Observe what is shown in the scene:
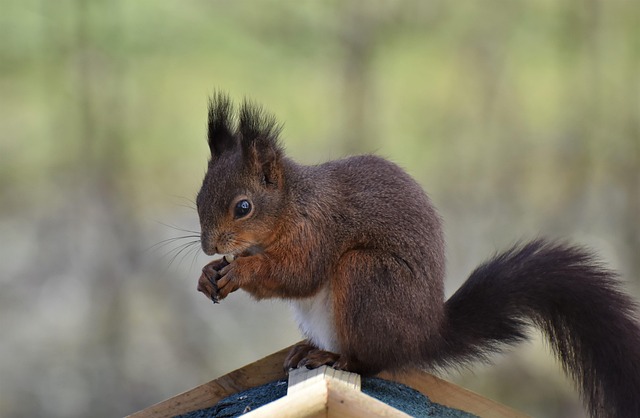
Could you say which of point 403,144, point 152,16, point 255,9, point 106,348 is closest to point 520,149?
point 403,144

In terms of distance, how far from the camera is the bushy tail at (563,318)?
1.73 meters

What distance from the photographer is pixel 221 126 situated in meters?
1.75

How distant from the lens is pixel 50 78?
12.2 feet

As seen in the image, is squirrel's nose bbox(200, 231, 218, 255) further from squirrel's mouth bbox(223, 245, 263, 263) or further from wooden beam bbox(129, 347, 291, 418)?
wooden beam bbox(129, 347, 291, 418)

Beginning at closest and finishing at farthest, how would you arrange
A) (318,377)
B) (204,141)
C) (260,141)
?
1. (318,377)
2. (260,141)
3. (204,141)

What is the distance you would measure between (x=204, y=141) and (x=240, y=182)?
2.05 m

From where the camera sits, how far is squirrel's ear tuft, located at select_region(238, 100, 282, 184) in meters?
1.68

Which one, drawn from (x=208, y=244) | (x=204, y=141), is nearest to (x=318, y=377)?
(x=208, y=244)

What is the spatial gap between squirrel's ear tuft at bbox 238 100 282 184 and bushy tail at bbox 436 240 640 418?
17.1 inches

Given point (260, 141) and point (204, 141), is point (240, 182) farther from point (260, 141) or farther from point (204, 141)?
point (204, 141)

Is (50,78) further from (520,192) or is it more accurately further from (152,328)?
(520,192)

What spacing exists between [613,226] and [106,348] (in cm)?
210

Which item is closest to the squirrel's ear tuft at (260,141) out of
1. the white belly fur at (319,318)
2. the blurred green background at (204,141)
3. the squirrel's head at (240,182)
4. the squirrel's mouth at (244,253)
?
the squirrel's head at (240,182)

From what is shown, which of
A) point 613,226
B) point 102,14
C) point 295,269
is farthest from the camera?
point 613,226
